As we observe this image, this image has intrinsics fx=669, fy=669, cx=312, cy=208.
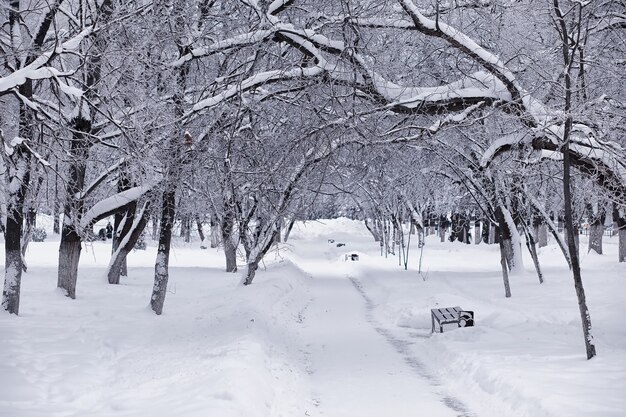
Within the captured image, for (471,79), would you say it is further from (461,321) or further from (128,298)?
(128,298)

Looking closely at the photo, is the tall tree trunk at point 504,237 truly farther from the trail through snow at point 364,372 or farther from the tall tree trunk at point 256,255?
the tall tree trunk at point 256,255

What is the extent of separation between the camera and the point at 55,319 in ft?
42.0

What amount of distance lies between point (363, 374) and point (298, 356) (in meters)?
1.91

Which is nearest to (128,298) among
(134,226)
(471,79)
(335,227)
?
(134,226)

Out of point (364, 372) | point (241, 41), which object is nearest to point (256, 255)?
point (364, 372)

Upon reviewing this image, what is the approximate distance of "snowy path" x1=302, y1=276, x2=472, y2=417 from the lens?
27.6 ft

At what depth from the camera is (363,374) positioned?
1036cm

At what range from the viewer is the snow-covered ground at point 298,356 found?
7840 mm

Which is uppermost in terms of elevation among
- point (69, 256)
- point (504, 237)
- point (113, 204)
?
point (113, 204)

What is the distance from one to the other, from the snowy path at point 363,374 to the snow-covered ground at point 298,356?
1.3 inches

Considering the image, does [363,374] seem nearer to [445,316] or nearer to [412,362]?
[412,362]

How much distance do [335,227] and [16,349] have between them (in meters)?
92.5

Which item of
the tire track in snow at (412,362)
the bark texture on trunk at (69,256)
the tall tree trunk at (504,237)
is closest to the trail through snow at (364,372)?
the tire track in snow at (412,362)

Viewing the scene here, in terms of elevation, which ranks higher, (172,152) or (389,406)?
(172,152)
